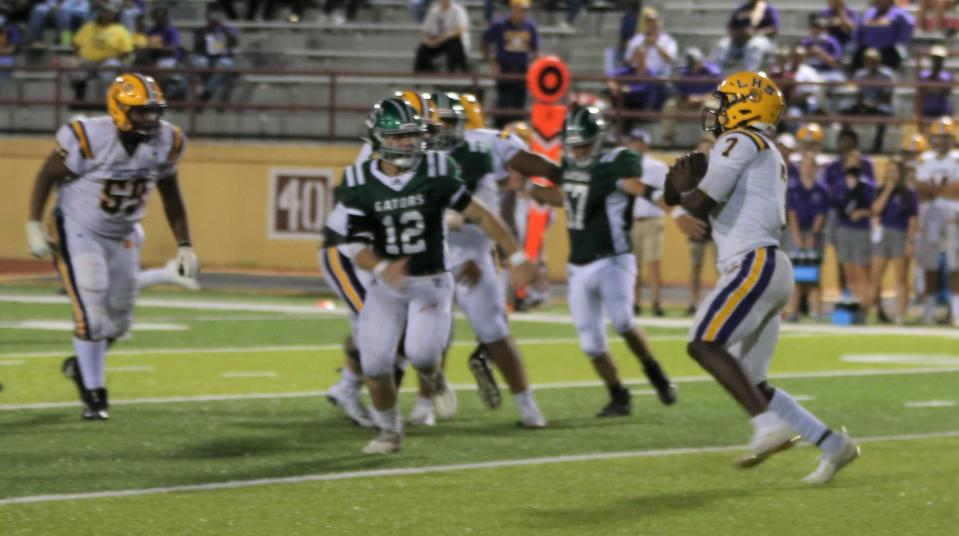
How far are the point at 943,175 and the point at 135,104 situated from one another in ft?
31.6

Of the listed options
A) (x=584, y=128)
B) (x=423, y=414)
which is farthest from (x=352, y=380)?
(x=584, y=128)

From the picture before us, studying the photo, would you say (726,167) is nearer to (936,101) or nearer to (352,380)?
(352,380)

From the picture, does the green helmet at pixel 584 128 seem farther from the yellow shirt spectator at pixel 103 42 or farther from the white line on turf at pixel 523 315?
the yellow shirt spectator at pixel 103 42

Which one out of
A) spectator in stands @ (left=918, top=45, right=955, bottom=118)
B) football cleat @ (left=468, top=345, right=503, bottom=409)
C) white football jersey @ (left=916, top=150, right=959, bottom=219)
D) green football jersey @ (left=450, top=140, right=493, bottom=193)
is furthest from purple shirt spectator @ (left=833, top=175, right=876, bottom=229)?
green football jersey @ (left=450, top=140, right=493, bottom=193)

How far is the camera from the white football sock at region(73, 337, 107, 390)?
33.3 feet

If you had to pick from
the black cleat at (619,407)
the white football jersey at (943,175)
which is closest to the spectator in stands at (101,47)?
the white football jersey at (943,175)

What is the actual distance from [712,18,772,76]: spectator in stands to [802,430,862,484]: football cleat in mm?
13198

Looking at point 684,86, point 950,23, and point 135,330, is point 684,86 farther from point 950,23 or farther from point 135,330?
point 135,330

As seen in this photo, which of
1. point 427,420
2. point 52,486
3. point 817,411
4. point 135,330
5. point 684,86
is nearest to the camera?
point 52,486

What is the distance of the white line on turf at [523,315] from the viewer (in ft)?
54.1

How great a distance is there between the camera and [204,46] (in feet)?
77.7

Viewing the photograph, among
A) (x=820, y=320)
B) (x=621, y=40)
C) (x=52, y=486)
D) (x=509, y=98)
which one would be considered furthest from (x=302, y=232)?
(x=52, y=486)

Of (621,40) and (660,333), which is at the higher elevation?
(621,40)

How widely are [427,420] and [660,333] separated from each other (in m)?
5.96
